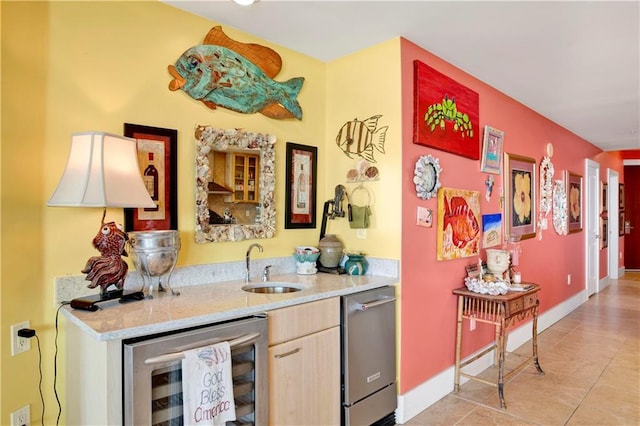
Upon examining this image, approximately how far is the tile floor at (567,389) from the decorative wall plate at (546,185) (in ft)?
4.56

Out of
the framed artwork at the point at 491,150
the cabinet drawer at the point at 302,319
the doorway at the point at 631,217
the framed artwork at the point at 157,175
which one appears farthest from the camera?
the doorway at the point at 631,217

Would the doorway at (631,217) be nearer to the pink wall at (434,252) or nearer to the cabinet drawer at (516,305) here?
the pink wall at (434,252)

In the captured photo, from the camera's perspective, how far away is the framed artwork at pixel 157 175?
2014 mm

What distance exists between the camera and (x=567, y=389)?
2.90 metres

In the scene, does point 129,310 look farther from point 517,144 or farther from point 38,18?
point 517,144

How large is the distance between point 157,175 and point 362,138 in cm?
139

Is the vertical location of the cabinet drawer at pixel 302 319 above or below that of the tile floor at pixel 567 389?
above

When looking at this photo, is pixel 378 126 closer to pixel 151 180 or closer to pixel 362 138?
pixel 362 138

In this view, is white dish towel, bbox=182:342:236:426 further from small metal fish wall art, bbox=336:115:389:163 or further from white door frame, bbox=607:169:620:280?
white door frame, bbox=607:169:620:280

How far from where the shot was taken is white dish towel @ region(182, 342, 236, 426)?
57.8 inches

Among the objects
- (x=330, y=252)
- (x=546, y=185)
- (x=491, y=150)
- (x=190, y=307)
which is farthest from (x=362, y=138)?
(x=546, y=185)

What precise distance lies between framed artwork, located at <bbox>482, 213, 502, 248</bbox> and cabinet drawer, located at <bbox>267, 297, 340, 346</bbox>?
5.93 feet

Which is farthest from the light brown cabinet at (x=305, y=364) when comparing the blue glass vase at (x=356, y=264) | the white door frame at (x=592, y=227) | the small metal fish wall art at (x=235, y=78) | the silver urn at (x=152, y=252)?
the white door frame at (x=592, y=227)

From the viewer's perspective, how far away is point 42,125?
1742 mm
